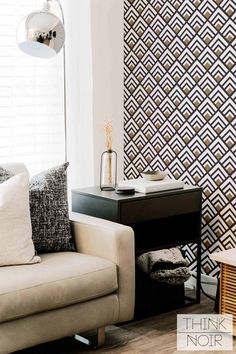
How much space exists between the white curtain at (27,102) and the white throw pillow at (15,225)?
960mm

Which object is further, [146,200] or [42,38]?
[146,200]

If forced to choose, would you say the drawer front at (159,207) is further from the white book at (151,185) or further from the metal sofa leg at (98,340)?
the metal sofa leg at (98,340)

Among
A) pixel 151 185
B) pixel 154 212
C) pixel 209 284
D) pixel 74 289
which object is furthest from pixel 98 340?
pixel 209 284

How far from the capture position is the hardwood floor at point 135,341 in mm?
3020

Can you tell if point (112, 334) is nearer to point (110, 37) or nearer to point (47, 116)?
point (47, 116)

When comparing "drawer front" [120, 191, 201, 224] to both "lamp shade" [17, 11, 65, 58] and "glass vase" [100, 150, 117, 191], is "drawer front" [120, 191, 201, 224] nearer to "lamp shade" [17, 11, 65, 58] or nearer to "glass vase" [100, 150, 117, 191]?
"glass vase" [100, 150, 117, 191]

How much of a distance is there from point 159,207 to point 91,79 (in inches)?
44.3

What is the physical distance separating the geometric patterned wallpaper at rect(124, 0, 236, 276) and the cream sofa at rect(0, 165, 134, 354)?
0.89 metres

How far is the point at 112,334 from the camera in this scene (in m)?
3.23

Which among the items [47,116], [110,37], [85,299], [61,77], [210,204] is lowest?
[85,299]

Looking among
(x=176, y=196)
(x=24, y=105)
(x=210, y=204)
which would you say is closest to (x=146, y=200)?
(x=176, y=196)

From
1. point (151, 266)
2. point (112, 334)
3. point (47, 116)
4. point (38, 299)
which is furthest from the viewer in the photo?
point (47, 116)

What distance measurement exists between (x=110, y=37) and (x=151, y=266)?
1.58 meters

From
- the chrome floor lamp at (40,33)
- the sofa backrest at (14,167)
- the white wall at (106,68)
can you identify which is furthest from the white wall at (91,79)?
the chrome floor lamp at (40,33)
